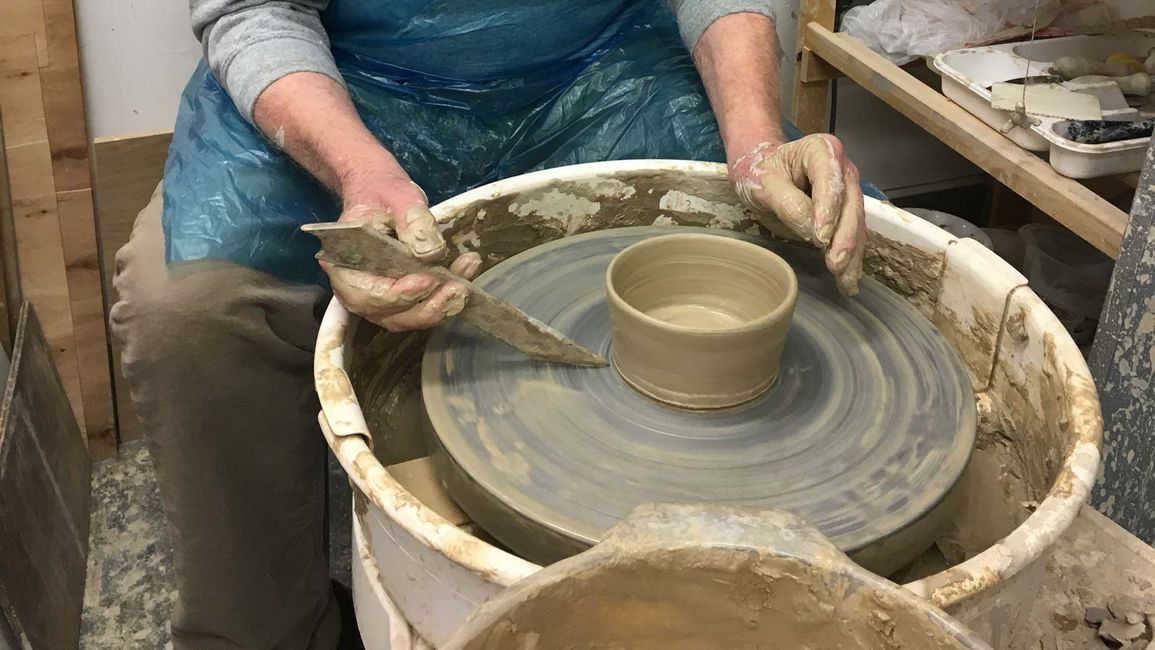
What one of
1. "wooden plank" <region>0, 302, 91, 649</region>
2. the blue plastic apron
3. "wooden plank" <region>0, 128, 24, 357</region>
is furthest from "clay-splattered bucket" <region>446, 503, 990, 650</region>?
"wooden plank" <region>0, 128, 24, 357</region>

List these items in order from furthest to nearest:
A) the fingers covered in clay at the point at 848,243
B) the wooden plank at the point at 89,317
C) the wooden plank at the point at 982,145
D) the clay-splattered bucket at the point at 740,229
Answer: the wooden plank at the point at 89,317 → the wooden plank at the point at 982,145 → the fingers covered in clay at the point at 848,243 → the clay-splattered bucket at the point at 740,229

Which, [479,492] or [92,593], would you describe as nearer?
[479,492]

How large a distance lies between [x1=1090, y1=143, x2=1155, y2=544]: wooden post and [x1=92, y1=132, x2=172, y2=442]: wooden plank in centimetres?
159

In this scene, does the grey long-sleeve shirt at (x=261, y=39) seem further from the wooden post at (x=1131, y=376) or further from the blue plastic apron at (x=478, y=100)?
the wooden post at (x=1131, y=376)

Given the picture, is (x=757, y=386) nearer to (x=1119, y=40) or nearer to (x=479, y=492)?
(x=479, y=492)

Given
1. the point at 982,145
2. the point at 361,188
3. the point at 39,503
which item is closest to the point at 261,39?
the point at 361,188

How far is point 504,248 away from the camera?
1311 mm

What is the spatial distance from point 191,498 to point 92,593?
0.59 meters

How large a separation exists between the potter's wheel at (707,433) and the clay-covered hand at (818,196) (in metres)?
0.10

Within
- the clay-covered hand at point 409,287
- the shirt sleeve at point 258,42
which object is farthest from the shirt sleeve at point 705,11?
the clay-covered hand at point 409,287

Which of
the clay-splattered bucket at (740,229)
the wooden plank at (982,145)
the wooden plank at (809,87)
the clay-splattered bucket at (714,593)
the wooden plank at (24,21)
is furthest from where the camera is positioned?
the wooden plank at (809,87)

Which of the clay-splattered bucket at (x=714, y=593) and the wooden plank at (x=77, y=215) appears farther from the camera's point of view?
the wooden plank at (x=77, y=215)

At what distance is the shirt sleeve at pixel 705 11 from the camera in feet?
4.66

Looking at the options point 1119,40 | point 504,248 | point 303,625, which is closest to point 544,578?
point 504,248
